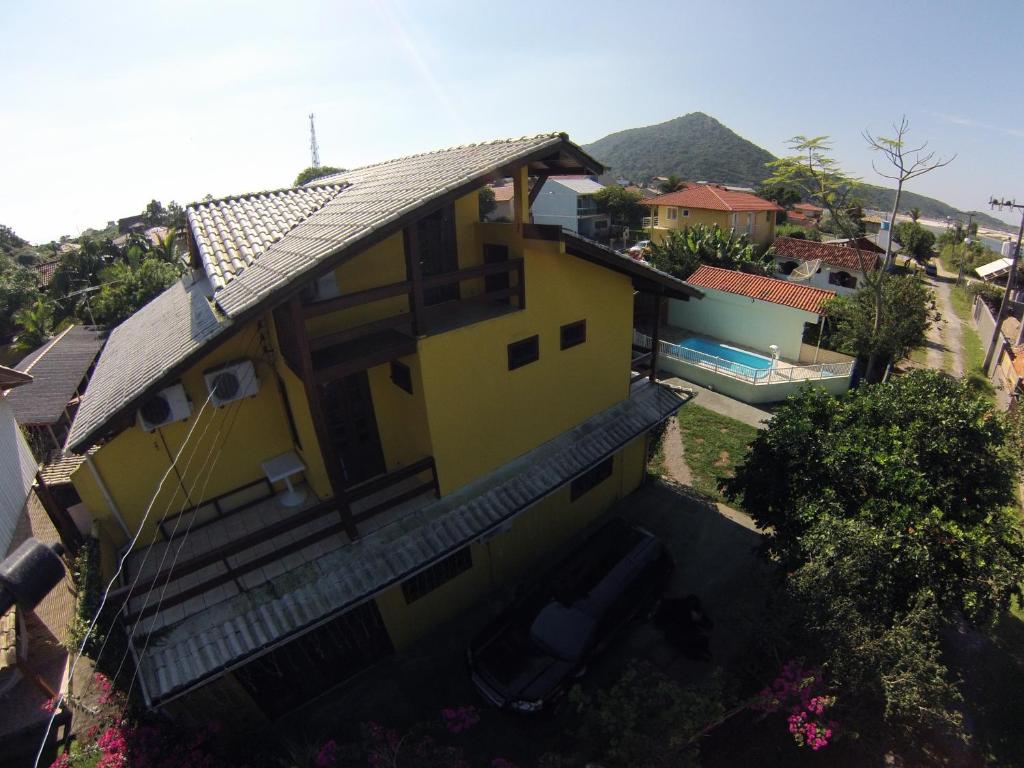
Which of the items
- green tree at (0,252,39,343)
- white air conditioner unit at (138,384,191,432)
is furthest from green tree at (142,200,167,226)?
white air conditioner unit at (138,384,191,432)

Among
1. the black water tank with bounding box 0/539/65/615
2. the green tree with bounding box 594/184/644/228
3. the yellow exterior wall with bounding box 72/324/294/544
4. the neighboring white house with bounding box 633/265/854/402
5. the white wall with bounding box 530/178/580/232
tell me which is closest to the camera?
the black water tank with bounding box 0/539/65/615

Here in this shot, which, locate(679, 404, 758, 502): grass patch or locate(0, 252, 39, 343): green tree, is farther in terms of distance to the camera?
locate(0, 252, 39, 343): green tree

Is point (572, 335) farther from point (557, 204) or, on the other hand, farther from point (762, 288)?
point (557, 204)

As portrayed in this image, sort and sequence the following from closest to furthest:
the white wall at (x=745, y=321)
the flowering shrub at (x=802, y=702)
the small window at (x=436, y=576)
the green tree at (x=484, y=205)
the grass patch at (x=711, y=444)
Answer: the flowering shrub at (x=802, y=702)
the small window at (x=436, y=576)
the green tree at (x=484, y=205)
the grass patch at (x=711, y=444)
the white wall at (x=745, y=321)

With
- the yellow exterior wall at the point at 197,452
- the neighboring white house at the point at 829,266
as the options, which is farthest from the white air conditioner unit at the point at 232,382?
the neighboring white house at the point at 829,266

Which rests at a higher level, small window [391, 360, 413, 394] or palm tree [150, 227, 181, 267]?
small window [391, 360, 413, 394]

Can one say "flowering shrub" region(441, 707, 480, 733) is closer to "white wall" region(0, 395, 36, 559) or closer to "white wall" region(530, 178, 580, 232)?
"white wall" region(0, 395, 36, 559)

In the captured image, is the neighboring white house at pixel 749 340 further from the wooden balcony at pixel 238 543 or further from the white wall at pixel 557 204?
the white wall at pixel 557 204
